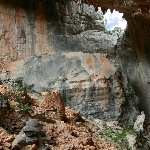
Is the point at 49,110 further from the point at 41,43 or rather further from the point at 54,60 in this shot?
the point at 41,43

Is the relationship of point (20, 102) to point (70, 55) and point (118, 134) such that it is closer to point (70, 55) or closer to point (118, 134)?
point (118, 134)

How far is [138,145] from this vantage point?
424 inches

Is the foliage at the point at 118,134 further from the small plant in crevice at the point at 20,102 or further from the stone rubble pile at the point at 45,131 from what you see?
the small plant in crevice at the point at 20,102

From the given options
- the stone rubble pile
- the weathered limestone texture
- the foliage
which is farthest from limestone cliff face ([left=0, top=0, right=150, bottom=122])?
the stone rubble pile

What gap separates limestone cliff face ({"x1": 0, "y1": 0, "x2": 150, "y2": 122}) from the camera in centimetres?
1307

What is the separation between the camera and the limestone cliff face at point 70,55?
13.1 meters

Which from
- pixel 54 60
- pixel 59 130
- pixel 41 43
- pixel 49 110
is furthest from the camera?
pixel 41 43

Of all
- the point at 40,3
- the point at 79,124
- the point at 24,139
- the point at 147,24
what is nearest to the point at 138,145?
the point at 79,124

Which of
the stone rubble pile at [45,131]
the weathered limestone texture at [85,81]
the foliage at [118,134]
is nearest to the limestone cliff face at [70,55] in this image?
the weathered limestone texture at [85,81]

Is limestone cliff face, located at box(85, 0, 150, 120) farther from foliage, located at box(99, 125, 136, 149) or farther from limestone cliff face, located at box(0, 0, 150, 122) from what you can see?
foliage, located at box(99, 125, 136, 149)

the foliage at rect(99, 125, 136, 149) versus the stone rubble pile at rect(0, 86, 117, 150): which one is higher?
the stone rubble pile at rect(0, 86, 117, 150)

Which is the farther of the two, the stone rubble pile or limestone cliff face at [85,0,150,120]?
limestone cliff face at [85,0,150,120]

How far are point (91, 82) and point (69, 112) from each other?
290 centimetres

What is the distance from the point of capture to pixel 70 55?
569 inches
